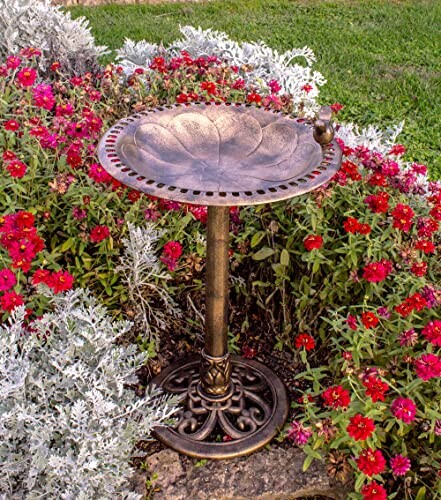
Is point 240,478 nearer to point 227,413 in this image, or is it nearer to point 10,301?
point 227,413

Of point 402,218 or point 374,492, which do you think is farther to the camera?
point 402,218

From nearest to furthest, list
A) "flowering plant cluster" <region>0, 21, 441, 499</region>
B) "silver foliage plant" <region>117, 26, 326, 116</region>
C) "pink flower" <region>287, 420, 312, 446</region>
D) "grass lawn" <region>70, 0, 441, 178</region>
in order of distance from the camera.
Result: "pink flower" <region>287, 420, 312, 446</region>, "flowering plant cluster" <region>0, 21, 441, 499</region>, "silver foliage plant" <region>117, 26, 326, 116</region>, "grass lawn" <region>70, 0, 441, 178</region>

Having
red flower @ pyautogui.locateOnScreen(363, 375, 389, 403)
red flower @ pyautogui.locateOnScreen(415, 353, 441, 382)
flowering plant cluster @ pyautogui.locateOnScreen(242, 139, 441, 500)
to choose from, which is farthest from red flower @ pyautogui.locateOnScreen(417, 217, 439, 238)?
red flower @ pyautogui.locateOnScreen(363, 375, 389, 403)

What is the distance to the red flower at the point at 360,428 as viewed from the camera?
2.08 metres

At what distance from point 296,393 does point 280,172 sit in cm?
113

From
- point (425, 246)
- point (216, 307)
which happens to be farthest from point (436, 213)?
point (216, 307)

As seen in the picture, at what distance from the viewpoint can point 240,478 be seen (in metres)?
2.44

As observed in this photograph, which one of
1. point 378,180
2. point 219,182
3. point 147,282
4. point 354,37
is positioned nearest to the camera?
point 219,182

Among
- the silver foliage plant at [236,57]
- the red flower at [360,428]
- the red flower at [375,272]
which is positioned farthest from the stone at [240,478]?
the silver foliage plant at [236,57]

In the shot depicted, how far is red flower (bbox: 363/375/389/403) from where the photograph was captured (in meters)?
2.12

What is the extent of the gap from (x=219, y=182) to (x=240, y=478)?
118 centimetres

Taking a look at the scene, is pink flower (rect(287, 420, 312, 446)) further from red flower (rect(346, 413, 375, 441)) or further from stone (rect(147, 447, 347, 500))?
stone (rect(147, 447, 347, 500))

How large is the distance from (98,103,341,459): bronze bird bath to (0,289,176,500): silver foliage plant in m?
0.31

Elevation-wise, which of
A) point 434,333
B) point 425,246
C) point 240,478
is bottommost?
point 240,478
